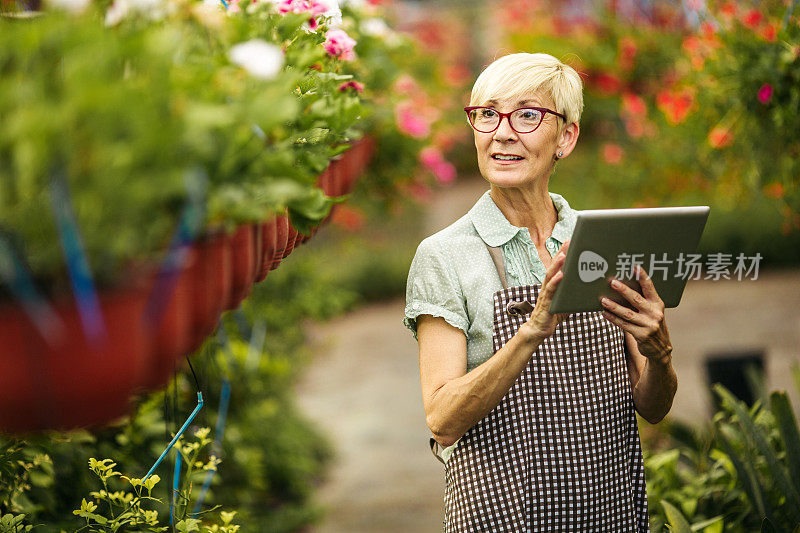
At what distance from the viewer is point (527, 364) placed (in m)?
1.34

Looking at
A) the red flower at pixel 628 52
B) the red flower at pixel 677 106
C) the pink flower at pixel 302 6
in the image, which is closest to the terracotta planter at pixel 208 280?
the pink flower at pixel 302 6

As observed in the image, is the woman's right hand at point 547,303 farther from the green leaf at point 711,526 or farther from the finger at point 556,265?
the green leaf at point 711,526

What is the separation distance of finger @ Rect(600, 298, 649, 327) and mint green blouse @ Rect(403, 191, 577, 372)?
0.69ft

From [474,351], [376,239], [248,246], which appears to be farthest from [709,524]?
[376,239]

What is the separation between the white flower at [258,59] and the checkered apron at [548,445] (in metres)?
0.75

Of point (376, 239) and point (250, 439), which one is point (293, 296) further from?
point (376, 239)

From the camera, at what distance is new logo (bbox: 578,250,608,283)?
1.15 metres

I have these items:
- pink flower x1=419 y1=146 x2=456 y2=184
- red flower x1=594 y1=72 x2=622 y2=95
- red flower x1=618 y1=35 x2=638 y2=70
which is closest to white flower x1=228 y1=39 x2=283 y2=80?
pink flower x1=419 y1=146 x2=456 y2=184

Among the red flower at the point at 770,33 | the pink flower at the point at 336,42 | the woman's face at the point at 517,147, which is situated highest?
the red flower at the point at 770,33

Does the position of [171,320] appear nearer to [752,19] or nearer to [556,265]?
[556,265]

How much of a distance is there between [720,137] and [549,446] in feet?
4.74

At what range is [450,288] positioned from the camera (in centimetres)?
136

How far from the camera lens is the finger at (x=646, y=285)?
1.24 meters

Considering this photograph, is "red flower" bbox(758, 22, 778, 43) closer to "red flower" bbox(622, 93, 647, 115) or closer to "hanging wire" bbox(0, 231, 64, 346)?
"hanging wire" bbox(0, 231, 64, 346)
